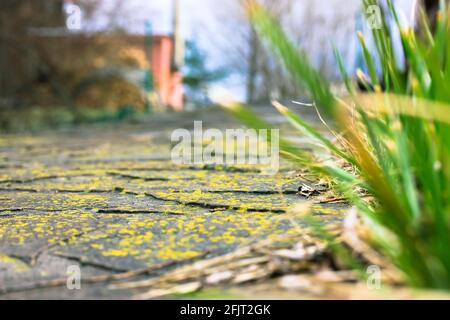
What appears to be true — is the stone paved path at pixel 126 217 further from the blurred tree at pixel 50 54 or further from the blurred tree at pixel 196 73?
the blurred tree at pixel 196 73

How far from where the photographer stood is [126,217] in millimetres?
1454

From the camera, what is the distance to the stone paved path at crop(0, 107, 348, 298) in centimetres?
110

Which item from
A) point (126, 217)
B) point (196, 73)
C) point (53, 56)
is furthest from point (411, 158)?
point (196, 73)

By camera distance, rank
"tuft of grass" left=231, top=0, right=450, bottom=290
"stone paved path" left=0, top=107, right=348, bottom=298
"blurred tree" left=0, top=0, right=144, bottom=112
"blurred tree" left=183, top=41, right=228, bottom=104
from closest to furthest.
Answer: "tuft of grass" left=231, top=0, right=450, bottom=290
"stone paved path" left=0, top=107, right=348, bottom=298
"blurred tree" left=0, top=0, right=144, bottom=112
"blurred tree" left=183, top=41, right=228, bottom=104

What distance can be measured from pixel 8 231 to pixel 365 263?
86 cm

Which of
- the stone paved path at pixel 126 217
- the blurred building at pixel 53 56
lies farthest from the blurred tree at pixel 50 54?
the stone paved path at pixel 126 217

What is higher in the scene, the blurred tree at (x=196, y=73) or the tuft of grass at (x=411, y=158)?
the blurred tree at (x=196, y=73)

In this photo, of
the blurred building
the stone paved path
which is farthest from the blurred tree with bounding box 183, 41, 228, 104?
the stone paved path

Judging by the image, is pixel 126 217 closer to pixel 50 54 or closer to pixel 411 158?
pixel 411 158

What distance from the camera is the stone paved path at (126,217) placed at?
1097 millimetres

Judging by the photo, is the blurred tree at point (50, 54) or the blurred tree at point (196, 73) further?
the blurred tree at point (196, 73)

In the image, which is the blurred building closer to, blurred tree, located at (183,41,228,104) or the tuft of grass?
the tuft of grass

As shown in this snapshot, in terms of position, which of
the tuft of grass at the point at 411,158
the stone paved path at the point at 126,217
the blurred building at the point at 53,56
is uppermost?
the blurred building at the point at 53,56

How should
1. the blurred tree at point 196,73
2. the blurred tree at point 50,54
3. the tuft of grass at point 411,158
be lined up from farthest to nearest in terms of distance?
the blurred tree at point 196,73 < the blurred tree at point 50,54 < the tuft of grass at point 411,158
